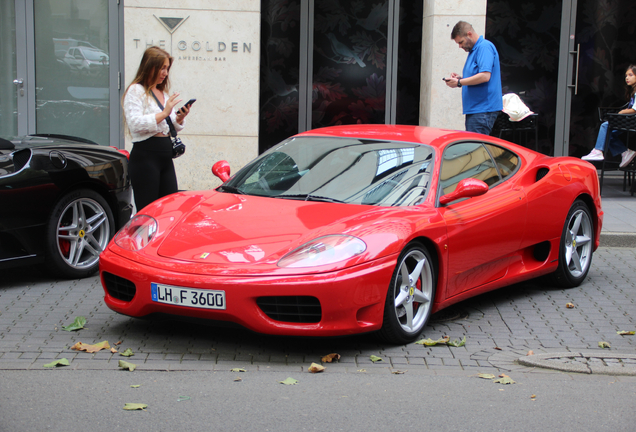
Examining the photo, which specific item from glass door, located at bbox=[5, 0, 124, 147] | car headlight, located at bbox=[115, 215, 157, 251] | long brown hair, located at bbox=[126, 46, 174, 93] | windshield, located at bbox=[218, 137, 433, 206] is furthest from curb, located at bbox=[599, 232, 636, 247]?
glass door, located at bbox=[5, 0, 124, 147]

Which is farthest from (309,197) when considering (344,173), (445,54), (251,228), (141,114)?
(445,54)

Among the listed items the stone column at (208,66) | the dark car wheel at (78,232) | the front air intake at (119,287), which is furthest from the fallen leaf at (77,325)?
the stone column at (208,66)

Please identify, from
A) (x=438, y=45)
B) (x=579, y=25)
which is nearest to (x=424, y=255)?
(x=438, y=45)

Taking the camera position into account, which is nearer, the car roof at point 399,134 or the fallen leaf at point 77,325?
the fallen leaf at point 77,325

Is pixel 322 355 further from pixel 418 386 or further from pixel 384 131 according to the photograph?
pixel 384 131

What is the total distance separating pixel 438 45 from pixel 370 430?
8915mm

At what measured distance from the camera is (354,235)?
437 centimetres

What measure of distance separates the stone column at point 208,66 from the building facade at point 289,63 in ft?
0.05

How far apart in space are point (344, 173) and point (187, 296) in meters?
1.50

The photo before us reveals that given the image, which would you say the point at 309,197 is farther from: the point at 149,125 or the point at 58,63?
the point at 58,63

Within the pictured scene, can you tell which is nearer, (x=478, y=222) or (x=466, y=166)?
(x=478, y=222)

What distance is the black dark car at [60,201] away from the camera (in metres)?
5.71

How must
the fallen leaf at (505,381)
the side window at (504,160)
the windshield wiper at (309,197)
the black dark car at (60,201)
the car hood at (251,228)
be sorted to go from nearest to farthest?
1. the fallen leaf at (505,381)
2. the car hood at (251,228)
3. the windshield wiper at (309,197)
4. the black dark car at (60,201)
5. the side window at (504,160)

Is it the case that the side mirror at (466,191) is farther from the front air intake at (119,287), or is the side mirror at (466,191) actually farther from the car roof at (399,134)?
the front air intake at (119,287)
